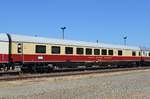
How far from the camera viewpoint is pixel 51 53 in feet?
118

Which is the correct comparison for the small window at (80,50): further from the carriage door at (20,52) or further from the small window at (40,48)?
the carriage door at (20,52)

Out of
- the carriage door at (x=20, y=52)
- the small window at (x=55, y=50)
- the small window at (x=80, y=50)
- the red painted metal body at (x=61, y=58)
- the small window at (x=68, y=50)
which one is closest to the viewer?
the carriage door at (x=20, y=52)

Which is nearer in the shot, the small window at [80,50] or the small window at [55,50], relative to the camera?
the small window at [55,50]

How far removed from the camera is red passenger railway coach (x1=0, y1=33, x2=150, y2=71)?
103 feet

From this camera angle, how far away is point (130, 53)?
53469mm

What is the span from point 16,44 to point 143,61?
29759 mm

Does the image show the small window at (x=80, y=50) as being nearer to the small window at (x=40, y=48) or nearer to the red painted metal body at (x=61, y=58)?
the red painted metal body at (x=61, y=58)

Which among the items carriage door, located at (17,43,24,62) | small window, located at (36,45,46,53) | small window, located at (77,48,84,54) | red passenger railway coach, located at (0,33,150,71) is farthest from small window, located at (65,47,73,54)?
carriage door, located at (17,43,24,62)

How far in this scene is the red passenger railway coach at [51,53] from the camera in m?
31.4

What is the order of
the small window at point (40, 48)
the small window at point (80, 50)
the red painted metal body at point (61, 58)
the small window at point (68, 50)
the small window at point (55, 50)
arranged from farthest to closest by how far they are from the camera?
the small window at point (80, 50) < the small window at point (68, 50) < the small window at point (55, 50) < the small window at point (40, 48) < the red painted metal body at point (61, 58)

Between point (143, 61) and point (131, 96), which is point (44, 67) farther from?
point (143, 61)

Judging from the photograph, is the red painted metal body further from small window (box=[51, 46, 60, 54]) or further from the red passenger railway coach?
small window (box=[51, 46, 60, 54])

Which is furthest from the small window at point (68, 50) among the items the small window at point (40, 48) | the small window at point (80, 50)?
the small window at point (40, 48)

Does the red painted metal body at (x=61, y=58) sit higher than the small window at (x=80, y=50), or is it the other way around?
the small window at (x=80, y=50)
